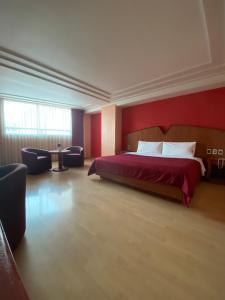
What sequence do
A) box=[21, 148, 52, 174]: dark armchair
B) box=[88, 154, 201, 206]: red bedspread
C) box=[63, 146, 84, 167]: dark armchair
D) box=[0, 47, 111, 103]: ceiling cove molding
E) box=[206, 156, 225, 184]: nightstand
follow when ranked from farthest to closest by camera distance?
box=[63, 146, 84, 167]: dark armchair → box=[21, 148, 52, 174]: dark armchair → box=[206, 156, 225, 184]: nightstand → box=[0, 47, 111, 103]: ceiling cove molding → box=[88, 154, 201, 206]: red bedspread

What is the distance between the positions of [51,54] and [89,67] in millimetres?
711

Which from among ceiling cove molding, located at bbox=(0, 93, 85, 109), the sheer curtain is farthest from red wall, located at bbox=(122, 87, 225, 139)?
the sheer curtain

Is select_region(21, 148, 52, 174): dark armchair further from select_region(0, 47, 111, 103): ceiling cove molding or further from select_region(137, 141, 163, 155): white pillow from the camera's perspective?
select_region(137, 141, 163, 155): white pillow

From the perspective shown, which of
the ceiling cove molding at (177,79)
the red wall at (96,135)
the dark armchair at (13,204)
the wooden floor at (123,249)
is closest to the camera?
the wooden floor at (123,249)

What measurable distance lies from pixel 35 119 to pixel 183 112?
4.97 m

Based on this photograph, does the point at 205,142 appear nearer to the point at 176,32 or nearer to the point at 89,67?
the point at 176,32

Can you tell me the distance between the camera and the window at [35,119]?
4.86m

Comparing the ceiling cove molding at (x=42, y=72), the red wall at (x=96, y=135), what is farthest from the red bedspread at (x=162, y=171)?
the red wall at (x=96, y=135)

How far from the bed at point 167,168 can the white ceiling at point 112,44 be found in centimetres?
115

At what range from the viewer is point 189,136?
3.97 meters

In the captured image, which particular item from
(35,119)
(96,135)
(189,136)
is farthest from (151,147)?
(35,119)

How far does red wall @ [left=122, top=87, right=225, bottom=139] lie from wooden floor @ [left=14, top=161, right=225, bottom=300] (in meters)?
2.06

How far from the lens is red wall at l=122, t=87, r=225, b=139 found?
3549 mm

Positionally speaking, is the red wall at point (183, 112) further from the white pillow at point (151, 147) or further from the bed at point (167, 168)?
the white pillow at point (151, 147)
